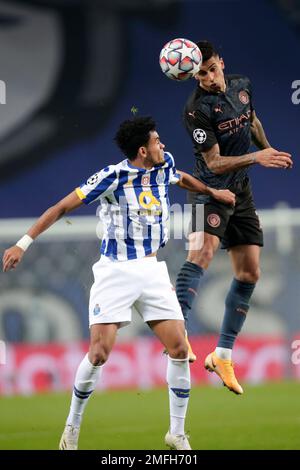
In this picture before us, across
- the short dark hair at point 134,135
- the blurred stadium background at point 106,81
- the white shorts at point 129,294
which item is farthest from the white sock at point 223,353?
the blurred stadium background at point 106,81

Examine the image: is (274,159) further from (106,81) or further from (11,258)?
(106,81)

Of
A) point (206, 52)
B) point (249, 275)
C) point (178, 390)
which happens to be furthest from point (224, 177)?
point (178, 390)

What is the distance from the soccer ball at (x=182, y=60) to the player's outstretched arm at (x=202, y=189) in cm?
69

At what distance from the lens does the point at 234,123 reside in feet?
23.1

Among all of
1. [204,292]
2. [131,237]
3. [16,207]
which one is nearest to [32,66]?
[16,207]

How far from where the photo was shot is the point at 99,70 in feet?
45.4

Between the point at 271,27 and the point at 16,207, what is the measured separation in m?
4.06

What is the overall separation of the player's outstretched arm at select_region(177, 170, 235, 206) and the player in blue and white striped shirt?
0.18 metres

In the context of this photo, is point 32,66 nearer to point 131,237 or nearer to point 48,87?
point 48,87

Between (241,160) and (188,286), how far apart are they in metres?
0.91

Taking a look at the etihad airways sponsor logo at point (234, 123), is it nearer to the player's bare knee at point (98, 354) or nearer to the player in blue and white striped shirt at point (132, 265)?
the player in blue and white striped shirt at point (132, 265)

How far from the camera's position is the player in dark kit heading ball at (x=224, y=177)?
6.95 m

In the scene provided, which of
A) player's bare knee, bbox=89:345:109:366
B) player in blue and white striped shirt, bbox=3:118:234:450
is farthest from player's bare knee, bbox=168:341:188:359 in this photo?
player's bare knee, bbox=89:345:109:366

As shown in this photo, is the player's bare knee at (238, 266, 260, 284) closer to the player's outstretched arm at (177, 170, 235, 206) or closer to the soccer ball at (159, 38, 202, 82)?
the player's outstretched arm at (177, 170, 235, 206)
